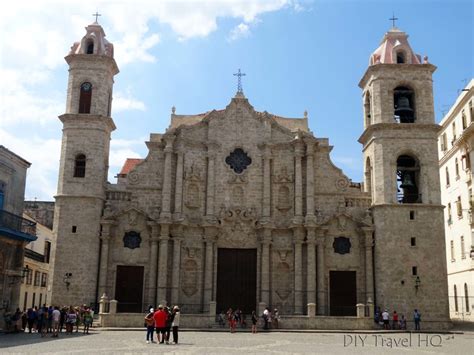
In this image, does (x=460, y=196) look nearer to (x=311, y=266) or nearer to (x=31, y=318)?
(x=311, y=266)

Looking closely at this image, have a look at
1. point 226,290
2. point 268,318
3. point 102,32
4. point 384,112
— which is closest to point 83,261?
point 226,290

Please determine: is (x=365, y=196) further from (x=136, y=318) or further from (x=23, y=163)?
(x=23, y=163)

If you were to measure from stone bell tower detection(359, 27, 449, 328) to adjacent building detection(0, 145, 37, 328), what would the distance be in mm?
18318

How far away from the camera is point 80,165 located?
32.9 metres

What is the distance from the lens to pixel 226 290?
1272 inches

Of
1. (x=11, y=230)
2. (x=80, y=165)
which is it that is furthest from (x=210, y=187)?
(x=11, y=230)

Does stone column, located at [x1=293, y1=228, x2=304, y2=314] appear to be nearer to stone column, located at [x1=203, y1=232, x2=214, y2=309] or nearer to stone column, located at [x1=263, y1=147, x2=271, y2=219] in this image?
stone column, located at [x1=263, y1=147, x2=271, y2=219]

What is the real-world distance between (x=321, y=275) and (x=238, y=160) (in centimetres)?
830

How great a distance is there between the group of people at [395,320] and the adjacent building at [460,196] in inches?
315

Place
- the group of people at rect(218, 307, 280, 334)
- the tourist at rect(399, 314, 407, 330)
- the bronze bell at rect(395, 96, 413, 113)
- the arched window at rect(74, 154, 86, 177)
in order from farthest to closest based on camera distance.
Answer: the bronze bell at rect(395, 96, 413, 113) → the arched window at rect(74, 154, 86, 177) → the tourist at rect(399, 314, 407, 330) → the group of people at rect(218, 307, 280, 334)

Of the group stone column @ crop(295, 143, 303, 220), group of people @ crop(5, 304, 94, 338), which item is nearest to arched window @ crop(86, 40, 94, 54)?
stone column @ crop(295, 143, 303, 220)

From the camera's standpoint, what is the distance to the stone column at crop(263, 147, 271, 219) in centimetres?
3297

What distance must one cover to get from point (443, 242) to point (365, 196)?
4982 mm

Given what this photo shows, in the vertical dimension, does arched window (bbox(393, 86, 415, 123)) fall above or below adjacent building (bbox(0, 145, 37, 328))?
above
